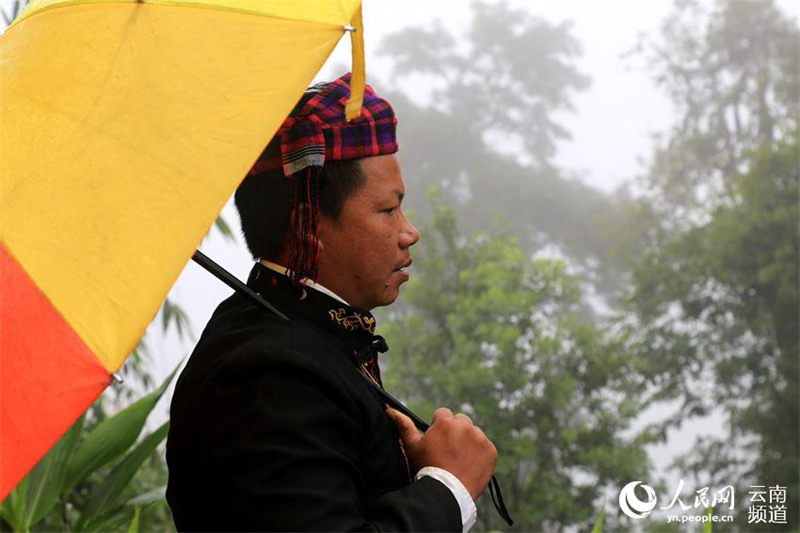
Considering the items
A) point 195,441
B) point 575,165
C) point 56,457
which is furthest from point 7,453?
point 575,165

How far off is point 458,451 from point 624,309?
13.3m

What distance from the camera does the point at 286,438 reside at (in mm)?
1271

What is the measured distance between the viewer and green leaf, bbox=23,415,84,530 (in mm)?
3188

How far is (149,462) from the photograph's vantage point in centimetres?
645

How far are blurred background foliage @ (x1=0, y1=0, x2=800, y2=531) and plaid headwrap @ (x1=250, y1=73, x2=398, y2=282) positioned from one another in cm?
147

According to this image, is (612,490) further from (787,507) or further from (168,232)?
(168,232)

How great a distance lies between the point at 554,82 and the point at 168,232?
26.5 meters

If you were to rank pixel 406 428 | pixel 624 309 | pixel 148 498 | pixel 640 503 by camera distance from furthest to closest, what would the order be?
pixel 624 309, pixel 148 498, pixel 640 503, pixel 406 428

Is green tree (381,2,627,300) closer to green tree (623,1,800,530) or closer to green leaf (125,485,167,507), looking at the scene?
green tree (623,1,800,530)

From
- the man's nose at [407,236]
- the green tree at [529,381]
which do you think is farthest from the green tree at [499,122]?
the man's nose at [407,236]

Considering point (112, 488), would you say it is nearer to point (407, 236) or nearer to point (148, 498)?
point (148, 498)

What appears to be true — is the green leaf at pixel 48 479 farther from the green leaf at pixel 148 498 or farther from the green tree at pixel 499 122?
the green tree at pixel 499 122

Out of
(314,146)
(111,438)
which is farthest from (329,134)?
(111,438)

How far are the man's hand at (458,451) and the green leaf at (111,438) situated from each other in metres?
1.90
